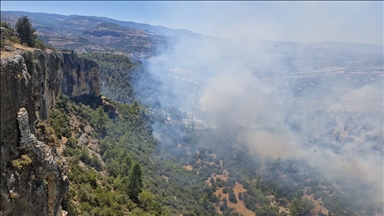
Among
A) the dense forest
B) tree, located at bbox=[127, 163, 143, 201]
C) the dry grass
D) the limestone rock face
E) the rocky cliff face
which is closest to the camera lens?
the rocky cliff face

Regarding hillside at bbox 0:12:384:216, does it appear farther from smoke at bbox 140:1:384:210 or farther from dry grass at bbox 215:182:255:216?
smoke at bbox 140:1:384:210

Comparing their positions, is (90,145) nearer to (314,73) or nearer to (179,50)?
(314,73)

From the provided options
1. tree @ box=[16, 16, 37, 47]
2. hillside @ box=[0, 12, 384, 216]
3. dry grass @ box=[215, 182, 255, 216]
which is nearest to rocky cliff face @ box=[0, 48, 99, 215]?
hillside @ box=[0, 12, 384, 216]

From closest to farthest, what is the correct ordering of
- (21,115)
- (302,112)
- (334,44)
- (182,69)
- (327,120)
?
(21,115)
(327,120)
(302,112)
(182,69)
(334,44)

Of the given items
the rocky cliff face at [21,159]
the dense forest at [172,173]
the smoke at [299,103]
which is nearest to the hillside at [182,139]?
the rocky cliff face at [21,159]

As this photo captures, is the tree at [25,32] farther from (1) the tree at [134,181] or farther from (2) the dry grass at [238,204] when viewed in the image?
(2) the dry grass at [238,204]

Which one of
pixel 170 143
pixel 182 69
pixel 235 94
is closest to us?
pixel 170 143

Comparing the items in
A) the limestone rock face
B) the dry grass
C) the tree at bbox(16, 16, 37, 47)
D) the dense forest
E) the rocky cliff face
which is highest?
the tree at bbox(16, 16, 37, 47)

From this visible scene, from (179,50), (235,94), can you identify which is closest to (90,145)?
(235,94)

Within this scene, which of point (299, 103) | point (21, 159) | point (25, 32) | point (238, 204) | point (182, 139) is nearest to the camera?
point (21, 159)

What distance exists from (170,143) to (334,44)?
111 meters

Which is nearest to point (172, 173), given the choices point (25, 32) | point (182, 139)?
point (182, 139)

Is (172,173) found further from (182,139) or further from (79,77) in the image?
(79,77)

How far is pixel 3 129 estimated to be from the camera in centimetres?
720
